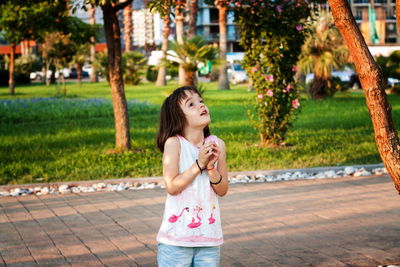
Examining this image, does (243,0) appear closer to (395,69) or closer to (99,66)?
(395,69)

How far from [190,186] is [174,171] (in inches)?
4.4

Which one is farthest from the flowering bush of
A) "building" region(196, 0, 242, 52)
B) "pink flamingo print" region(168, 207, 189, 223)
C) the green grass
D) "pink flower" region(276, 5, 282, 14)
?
"building" region(196, 0, 242, 52)

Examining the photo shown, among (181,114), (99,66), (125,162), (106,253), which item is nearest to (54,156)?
(125,162)

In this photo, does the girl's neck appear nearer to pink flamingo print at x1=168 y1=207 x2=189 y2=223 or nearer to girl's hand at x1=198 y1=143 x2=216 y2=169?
girl's hand at x1=198 y1=143 x2=216 y2=169

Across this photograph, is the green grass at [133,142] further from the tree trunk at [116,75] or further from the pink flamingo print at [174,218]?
the pink flamingo print at [174,218]

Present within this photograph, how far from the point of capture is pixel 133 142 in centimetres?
1373

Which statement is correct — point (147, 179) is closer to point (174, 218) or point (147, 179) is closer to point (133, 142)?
point (133, 142)

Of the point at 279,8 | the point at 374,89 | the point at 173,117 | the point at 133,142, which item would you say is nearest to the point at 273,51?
the point at 279,8

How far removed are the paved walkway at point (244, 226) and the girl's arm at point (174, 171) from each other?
6.72ft

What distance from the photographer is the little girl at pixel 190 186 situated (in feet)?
12.1

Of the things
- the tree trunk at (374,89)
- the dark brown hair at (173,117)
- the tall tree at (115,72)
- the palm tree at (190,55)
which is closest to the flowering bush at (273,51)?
the tall tree at (115,72)

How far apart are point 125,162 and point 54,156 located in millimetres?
1570

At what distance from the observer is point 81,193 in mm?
9133

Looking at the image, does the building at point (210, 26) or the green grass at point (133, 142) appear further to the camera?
the building at point (210, 26)
